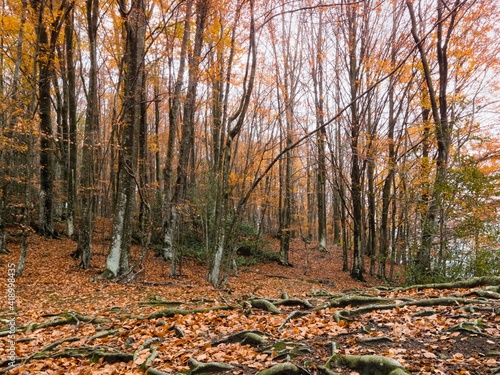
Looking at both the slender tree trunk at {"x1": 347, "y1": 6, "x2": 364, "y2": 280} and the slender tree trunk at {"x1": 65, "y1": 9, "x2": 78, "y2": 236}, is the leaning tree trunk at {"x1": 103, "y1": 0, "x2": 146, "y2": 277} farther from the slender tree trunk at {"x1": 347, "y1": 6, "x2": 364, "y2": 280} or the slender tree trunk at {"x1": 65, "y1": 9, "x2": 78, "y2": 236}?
the slender tree trunk at {"x1": 347, "y1": 6, "x2": 364, "y2": 280}

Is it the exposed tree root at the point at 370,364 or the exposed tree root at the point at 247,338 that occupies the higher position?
the exposed tree root at the point at 370,364

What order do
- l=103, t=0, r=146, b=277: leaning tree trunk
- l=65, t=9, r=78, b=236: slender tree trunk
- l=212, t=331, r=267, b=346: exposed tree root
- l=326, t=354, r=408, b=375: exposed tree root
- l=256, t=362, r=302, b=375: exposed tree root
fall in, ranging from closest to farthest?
l=326, t=354, r=408, b=375: exposed tree root → l=256, t=362, r=302, b=375: exposed tree root → l=212, t=331, r=267, b=346: exposed tree root → l=103, t=0, r=146, b=277: leaning tree trunk → l=65, t=9, r=78, b=236: slender tree trunk

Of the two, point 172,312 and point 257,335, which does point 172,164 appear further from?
point 257,335

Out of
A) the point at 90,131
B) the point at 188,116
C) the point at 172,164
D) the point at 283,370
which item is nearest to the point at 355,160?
the point at 188,116

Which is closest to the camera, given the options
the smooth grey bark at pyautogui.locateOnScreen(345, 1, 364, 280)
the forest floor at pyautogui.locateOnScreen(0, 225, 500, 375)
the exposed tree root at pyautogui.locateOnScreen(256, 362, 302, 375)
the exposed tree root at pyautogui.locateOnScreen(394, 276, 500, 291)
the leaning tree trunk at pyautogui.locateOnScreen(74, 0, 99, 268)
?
the exposed tree root at pyautogui.locateOnScreen(256, 362, 302, 375)

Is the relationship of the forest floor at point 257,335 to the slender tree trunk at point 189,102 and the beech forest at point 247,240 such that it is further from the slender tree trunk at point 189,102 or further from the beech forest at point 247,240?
the slender tree trunk at point 189,102

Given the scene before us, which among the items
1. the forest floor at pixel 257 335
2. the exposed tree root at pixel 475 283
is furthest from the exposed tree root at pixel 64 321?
the exposed tree root at pixel 475 283

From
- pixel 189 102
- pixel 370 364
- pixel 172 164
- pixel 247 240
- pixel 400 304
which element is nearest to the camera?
pixel 370 364

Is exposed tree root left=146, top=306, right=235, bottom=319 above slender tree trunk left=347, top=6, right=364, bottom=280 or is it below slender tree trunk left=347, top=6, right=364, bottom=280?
below

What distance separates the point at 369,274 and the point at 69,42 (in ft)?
56.6

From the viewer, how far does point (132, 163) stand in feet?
33.1

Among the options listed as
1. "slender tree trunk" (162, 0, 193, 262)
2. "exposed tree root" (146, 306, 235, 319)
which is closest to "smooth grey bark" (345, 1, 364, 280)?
"slender tree trunk" (162, 0, 193, 262)

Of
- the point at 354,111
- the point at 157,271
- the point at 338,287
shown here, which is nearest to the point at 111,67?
the point at 157,271

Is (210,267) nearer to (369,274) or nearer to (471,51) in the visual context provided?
(369,274)
